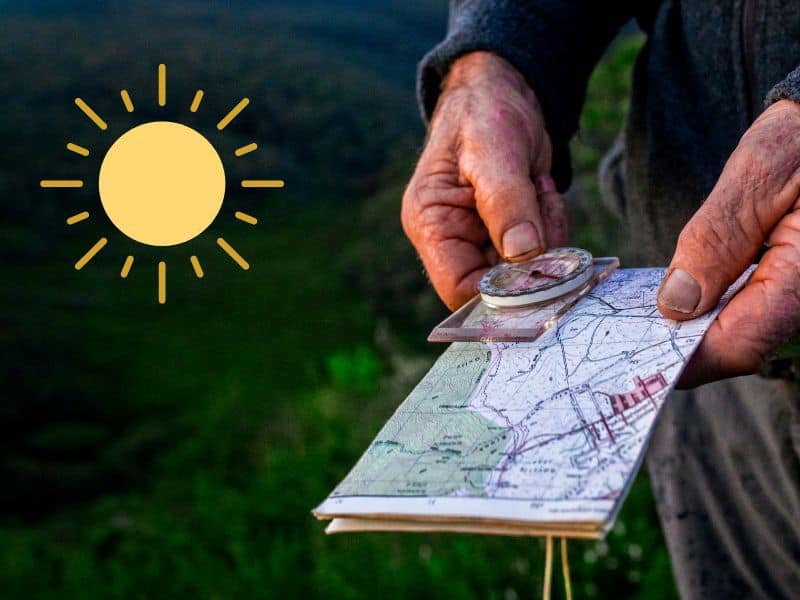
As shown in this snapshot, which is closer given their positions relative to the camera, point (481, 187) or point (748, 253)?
point (748, 253)

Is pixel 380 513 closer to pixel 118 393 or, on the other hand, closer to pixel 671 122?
pixel 671 122

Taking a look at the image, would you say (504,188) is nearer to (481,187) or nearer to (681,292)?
(481,187)

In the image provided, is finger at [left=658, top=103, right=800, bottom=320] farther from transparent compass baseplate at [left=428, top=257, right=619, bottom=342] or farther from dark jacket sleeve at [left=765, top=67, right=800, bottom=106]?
transparent compass baseplate at [left=428, top=257, right=619, bottom=342]

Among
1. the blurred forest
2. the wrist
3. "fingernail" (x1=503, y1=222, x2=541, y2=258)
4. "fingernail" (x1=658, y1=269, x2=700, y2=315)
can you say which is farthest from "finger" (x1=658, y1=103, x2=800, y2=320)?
the blurred forest

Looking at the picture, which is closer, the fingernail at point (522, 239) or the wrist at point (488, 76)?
the fingernail at point (522, 239)

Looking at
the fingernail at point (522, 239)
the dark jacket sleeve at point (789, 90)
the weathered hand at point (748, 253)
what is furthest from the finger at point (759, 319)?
the fingernail at point (522, 239)

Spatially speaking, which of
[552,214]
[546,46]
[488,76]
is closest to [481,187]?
[552,214]

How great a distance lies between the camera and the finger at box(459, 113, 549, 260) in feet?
6.03

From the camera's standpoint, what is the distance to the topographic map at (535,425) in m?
1.22

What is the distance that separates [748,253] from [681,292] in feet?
0.39

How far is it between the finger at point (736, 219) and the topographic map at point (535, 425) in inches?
2.2

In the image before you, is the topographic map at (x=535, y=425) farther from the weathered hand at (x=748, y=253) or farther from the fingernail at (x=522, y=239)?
the fingernail at (x=522, y=239)

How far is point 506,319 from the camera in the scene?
1.73m

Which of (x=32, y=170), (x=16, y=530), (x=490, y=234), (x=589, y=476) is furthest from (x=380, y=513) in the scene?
(x=32, y=170)
